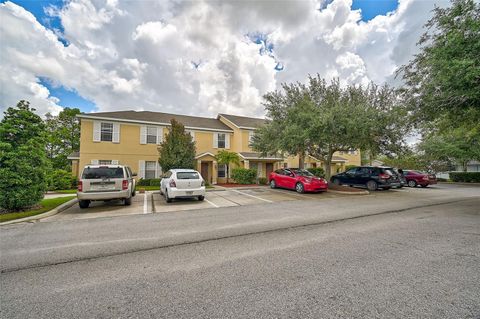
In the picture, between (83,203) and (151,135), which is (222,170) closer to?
(151,135)

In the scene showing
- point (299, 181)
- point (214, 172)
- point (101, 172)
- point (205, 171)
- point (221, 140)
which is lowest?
point (299, 181)

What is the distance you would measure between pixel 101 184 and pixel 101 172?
49cm

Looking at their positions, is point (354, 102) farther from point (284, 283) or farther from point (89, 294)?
point (89, 294)

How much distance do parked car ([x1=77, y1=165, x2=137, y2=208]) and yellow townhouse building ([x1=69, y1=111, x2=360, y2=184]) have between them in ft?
34.2

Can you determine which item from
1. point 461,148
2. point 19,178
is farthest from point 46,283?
point 461,148

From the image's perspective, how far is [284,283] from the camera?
9.63 ft

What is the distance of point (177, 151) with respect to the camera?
17.0 m

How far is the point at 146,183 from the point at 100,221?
39.6 ft

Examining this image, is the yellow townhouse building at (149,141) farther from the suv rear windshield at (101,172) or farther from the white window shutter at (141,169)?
the suv rear windshield at (101,172)

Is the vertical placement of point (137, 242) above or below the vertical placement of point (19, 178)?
below

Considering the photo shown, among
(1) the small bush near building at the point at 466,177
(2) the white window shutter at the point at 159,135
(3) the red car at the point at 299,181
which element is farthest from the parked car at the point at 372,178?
(1) the small bush near building at the point at 466,177

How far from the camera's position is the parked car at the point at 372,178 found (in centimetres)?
1446

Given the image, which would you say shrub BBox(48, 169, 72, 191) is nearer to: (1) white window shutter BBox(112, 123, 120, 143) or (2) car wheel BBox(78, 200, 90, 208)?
(1) white window shutter BBox(112, 123, 120, 143)

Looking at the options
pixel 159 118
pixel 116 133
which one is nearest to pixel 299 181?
pixel 159 118
